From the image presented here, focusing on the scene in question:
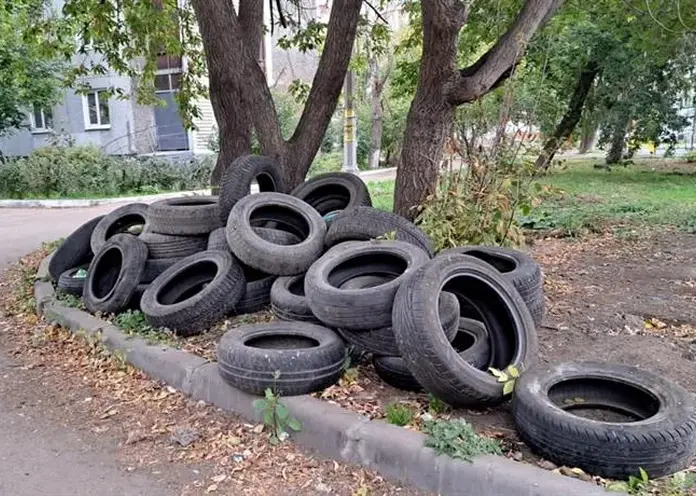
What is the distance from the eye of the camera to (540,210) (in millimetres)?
10156

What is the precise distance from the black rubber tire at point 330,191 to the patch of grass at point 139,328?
2277mm

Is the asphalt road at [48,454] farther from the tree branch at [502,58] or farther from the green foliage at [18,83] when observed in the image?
the green foliage at [18,83]

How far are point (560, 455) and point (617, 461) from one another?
0.24m

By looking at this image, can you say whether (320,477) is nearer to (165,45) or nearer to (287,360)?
(287,360)

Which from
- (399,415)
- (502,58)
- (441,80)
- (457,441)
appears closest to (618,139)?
(502,58)

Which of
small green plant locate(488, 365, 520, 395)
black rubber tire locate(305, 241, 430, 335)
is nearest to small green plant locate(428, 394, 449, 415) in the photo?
small green plant locate(488, 365, 520, 395)

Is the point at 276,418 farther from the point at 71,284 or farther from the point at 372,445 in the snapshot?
the point at 71,284

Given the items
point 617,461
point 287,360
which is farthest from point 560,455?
point 287,360

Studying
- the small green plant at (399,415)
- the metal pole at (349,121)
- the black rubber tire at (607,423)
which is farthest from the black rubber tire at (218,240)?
the metal pole at (349,121)

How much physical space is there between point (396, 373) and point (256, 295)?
1.90m

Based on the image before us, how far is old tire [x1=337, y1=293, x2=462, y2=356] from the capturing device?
325 cm

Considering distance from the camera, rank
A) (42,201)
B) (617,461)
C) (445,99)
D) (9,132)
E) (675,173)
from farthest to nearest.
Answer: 1. (9,132)
2. (675,173)
3. (42,201)
4. (445,99)
5. (617,461)

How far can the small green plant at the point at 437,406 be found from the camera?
3.10m

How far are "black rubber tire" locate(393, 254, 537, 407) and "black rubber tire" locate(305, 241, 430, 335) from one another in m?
0.22
